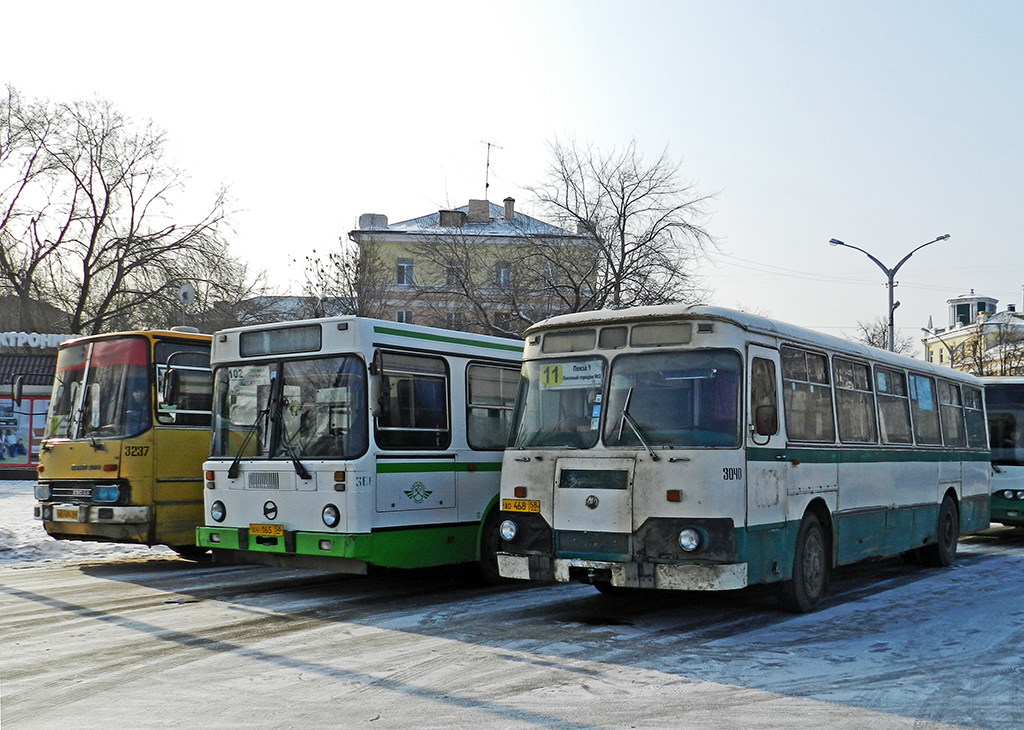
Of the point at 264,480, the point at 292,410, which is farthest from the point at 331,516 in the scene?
the point at 292,410

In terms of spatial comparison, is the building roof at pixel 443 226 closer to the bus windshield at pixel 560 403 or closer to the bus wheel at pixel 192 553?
the bus wheel at pixel 192 553

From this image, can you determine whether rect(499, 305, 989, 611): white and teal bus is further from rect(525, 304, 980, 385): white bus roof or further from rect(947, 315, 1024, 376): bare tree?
rect(947, 315, 1024, 376): bare tree

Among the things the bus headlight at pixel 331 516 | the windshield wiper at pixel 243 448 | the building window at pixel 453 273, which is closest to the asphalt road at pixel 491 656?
the bus headlight at pixel 331 516

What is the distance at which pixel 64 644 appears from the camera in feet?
27.9

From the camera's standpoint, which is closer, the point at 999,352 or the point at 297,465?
the point at 297,465

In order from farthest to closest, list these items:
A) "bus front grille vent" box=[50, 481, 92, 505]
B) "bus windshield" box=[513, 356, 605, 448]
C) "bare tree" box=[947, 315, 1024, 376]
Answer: "bare tree" box=[947, 315, 1024, 376]
"bus front grille vent" box=[50, 481, 92, 505]
"bus windshield" box=[513, 356, 605, 448]

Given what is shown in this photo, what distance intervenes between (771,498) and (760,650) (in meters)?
1.56

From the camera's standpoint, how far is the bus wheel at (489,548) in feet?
39.1

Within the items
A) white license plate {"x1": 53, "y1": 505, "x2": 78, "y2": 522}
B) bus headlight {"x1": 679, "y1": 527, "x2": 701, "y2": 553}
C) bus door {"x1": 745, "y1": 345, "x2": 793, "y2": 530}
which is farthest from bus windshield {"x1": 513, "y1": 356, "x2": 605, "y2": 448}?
white license plate {"x1": 53, "y1": 505, "x2": 78, "y2": 522}

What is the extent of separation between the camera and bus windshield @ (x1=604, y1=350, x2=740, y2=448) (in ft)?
30.0

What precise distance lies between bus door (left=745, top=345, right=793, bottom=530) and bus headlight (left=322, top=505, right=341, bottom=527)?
13.0 feet

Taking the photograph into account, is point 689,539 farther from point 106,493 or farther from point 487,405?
point 106,493

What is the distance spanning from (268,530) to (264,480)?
20.4 inches

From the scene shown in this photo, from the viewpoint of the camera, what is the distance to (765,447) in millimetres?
9445
